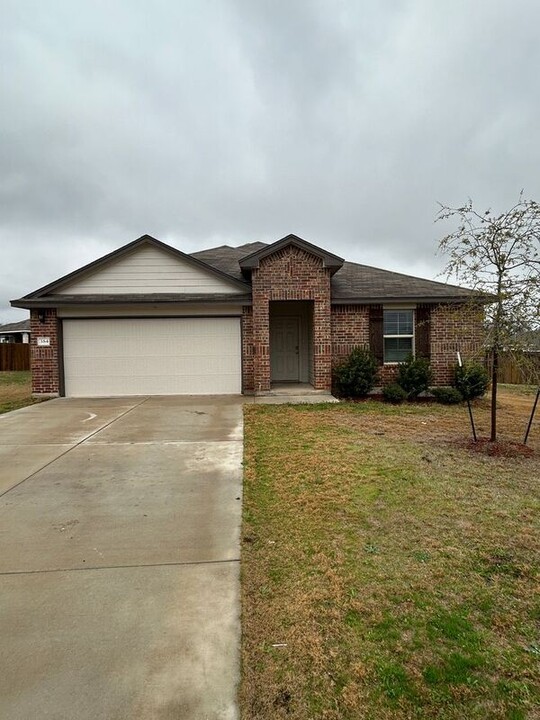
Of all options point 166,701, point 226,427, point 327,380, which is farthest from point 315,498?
point 327,380

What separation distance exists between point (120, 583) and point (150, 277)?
1043 cm

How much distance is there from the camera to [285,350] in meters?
13.9

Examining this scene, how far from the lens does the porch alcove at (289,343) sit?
13586mm

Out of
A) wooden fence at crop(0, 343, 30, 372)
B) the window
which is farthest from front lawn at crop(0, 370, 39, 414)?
the window

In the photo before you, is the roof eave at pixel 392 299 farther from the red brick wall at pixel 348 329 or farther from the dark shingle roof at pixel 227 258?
the dark shingle roof at pixel 227 258

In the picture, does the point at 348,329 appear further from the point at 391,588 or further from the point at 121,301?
the point at 391,588

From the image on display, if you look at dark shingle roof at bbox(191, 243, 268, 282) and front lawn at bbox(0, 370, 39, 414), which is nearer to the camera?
front lawn at bbox(0, 370, 39, 414)

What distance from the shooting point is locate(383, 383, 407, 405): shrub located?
1082cm

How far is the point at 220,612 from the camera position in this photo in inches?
99.0

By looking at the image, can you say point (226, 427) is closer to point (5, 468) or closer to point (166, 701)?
point (5, 468)

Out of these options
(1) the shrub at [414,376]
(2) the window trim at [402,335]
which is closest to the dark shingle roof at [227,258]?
(2) the window trim at [402,335]

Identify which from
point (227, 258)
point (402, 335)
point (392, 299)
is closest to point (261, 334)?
point (392, 299)

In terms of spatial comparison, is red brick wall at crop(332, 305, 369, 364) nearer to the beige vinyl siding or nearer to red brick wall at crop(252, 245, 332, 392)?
red brick wall at crop(252, 245, 332, 392)

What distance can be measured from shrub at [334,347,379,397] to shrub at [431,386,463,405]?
5.75 feet
